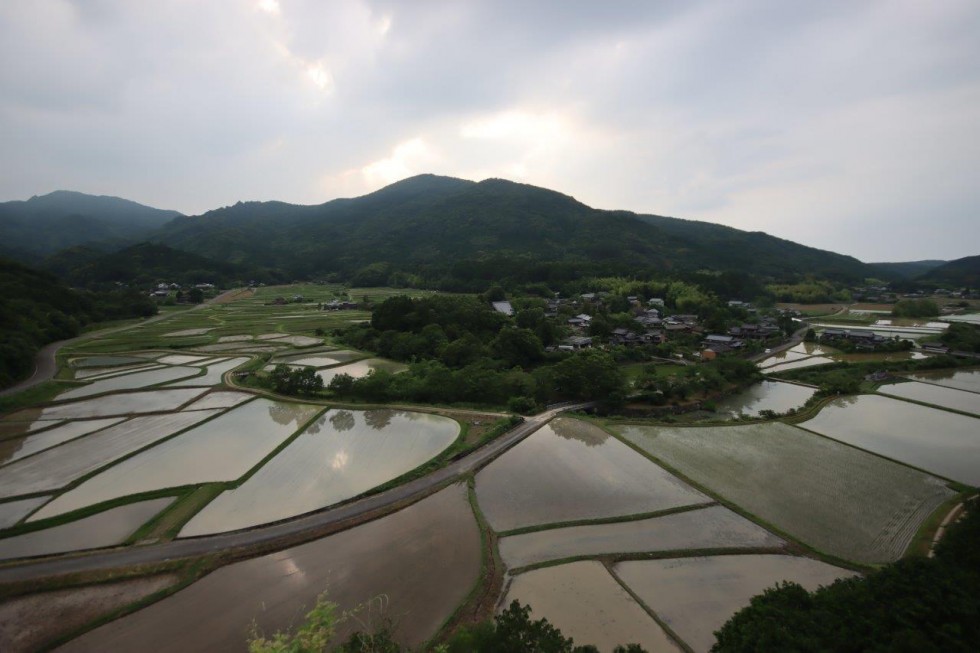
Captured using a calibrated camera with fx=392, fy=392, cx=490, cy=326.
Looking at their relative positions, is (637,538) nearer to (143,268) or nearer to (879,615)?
(879,615)

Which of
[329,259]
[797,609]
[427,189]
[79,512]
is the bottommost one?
[79,512]

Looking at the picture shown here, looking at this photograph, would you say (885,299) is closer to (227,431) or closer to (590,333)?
(590,333)

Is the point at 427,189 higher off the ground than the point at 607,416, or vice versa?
the point at 427,189

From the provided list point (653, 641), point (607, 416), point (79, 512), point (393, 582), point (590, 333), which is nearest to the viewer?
point (653, 641)

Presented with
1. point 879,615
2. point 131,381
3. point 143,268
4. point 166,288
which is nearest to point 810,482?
point 879,615

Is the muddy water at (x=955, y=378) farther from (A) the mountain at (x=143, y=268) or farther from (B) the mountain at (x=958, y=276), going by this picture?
(A) the mountain at (x=143, y=268)

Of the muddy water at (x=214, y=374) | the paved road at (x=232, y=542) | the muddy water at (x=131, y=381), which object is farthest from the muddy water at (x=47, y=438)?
the paved road at (x=232, y=542)

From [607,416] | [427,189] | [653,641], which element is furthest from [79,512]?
[427,189]

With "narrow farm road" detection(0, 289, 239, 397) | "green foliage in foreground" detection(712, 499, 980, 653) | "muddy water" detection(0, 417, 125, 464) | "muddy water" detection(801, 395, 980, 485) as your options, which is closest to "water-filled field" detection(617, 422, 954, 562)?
"muddy water" detection(801, 395, 980, 485)

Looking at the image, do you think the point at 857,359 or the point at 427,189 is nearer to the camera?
the point at 857,359
